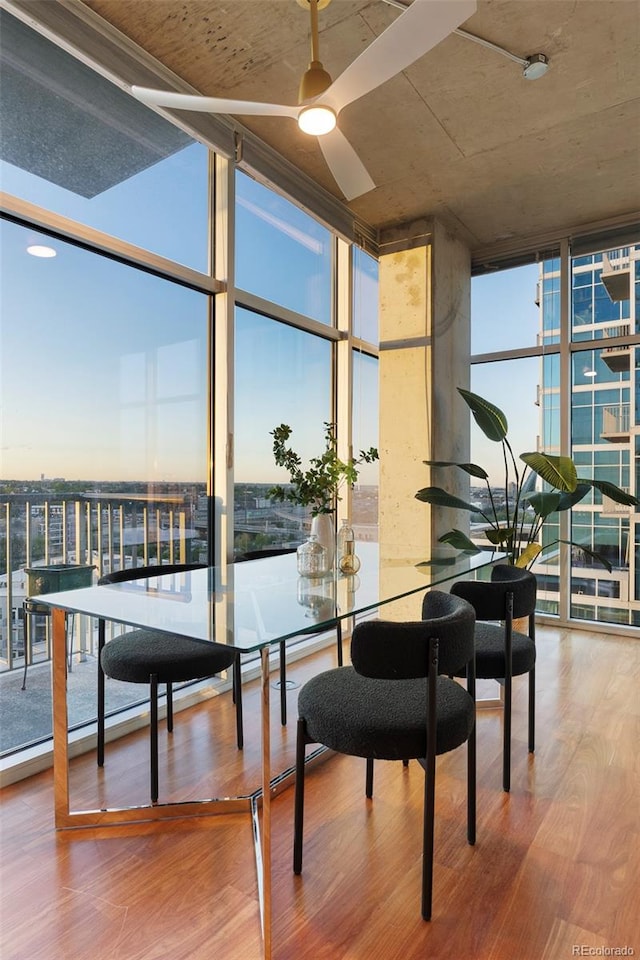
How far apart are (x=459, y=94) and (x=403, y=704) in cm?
300

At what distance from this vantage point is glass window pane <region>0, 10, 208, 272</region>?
87.0 inches

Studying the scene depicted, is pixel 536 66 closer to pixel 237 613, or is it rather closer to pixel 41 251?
pixel 41 251

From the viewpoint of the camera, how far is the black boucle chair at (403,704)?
4.79 feet

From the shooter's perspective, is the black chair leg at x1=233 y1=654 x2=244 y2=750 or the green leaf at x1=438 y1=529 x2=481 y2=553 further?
the green leaf at x1=438 y1=529 x2=481 y2=553

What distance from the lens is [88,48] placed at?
2307 millimetres

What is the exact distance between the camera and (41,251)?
7.57 feet

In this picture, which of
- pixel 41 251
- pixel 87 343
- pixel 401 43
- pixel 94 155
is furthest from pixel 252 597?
pixel 94 155

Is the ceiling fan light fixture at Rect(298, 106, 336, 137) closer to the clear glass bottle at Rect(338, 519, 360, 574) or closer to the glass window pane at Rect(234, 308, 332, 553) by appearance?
the glass window pane at Rect(234, 308, 332, 553)

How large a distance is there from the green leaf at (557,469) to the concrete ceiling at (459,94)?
6.24 feet

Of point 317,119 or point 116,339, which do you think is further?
point 116,339

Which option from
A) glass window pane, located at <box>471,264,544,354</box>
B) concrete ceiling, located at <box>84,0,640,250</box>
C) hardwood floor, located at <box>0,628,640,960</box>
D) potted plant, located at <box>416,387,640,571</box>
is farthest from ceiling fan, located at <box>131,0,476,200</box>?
glass window pane, located at <box>471,264,544,354</box>

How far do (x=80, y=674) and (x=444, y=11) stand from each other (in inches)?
113

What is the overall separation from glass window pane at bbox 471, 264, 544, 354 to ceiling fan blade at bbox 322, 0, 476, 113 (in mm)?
3277

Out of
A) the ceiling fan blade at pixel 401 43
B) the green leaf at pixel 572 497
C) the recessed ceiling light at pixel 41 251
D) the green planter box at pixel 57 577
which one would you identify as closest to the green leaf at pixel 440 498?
the green leaf at pixel 572 497
